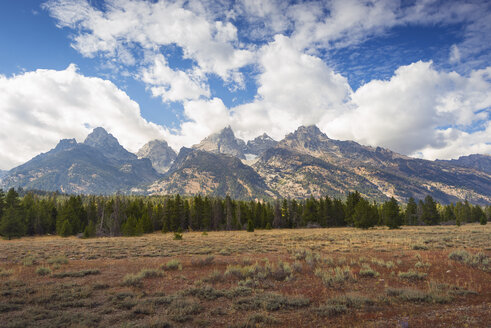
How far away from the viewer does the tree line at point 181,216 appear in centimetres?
5703

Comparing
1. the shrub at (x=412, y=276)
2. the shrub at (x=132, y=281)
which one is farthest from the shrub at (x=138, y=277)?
the shrub at (x=412, y=276)

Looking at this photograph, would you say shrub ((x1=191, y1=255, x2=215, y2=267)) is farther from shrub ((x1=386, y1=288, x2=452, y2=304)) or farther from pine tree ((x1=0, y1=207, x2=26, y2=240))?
pine tree ((x1=0, y1=207, x2=26, y2=240))

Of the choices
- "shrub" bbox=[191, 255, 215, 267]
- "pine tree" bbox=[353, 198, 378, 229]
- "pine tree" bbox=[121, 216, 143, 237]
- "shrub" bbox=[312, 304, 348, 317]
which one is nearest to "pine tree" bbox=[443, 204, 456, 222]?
"pine tree" bbox=[353, 198, 378, 229]

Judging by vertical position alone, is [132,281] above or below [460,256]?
above

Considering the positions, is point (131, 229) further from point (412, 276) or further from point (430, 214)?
point (430, 214)

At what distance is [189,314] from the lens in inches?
351

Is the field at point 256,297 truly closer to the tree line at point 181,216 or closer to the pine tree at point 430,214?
the tree line at point 181,216

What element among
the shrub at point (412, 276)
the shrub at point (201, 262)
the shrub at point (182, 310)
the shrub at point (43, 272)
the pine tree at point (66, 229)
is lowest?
the pine tree at point (66, 229)

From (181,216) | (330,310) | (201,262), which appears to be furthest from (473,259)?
(181,216)

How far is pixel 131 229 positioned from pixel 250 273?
50024 mm


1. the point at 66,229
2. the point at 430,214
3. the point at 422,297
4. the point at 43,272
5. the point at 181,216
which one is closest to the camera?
the point at 422,297

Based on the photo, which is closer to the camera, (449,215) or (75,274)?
(75,274)

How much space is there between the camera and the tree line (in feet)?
187

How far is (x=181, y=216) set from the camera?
Answer: 74188mm
